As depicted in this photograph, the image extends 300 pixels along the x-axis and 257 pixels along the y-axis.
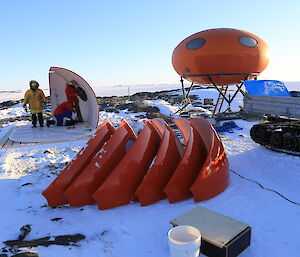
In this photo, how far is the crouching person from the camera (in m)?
10.5

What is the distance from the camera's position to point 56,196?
4273mm

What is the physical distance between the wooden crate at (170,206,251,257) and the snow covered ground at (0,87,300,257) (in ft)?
0.80

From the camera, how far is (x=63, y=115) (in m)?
10.7

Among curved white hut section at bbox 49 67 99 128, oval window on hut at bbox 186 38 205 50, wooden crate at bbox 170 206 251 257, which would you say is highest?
oval window on hut at bbox 186 38 205 50

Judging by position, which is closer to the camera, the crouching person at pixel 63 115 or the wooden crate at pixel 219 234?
the wooden crate at pixel 219 234

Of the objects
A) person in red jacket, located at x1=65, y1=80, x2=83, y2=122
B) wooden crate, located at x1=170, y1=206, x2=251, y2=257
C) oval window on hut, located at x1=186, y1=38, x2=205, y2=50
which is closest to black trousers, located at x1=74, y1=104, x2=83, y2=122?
person in red jacket, located at x1=65, y1=80, x2=83, y2=122

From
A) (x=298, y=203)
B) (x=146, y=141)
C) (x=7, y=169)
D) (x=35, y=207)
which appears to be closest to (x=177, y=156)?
(x=146, y=141)

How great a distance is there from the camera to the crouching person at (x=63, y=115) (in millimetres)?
10523

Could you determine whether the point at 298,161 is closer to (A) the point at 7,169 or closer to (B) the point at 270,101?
(B) the point at 270,101

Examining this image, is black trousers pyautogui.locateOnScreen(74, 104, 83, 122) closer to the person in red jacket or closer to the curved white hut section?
the person in red jacket

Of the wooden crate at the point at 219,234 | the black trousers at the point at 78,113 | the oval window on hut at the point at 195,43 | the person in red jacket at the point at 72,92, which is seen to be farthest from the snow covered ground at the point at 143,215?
the black trousers at the point at 78,113

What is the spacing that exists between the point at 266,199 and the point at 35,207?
3.97 m

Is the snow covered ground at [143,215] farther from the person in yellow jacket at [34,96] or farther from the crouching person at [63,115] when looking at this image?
the crouching person at [63,115]

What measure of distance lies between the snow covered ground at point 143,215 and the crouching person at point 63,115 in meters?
4.76
